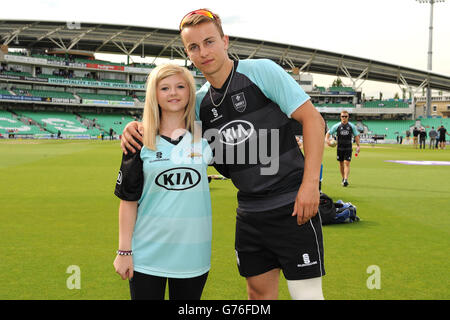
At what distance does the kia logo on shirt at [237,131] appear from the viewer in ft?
8.08

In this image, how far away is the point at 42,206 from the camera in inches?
320

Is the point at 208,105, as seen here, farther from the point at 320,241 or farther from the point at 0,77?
the point at 0,77

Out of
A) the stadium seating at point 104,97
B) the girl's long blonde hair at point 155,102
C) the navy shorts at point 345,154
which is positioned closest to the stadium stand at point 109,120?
the stadium seating at point 104,97

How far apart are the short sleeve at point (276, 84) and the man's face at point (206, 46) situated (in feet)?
0.53

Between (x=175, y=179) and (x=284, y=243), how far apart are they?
0.78 m

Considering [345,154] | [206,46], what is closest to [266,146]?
[206,46]

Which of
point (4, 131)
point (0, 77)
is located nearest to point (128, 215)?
point (4, 131)

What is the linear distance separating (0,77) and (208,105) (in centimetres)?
7071

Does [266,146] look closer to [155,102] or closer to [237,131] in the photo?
[237,131]

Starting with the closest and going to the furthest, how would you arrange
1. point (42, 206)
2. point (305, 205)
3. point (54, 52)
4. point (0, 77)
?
point (305, 205) → point (42, 206) → point (0, 77) → point (54, 52)

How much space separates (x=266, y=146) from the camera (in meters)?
2.46

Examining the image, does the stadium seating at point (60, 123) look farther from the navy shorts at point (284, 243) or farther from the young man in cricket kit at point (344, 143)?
the navy shorts at point (284, 243)

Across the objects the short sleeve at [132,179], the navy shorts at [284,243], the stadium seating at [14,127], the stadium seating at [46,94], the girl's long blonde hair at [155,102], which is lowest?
the navy shorts at [284,243]

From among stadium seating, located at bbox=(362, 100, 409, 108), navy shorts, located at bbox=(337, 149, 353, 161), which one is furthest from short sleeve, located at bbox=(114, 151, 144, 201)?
stadium seating, located at bbox=(362, 100, 409, 108)
